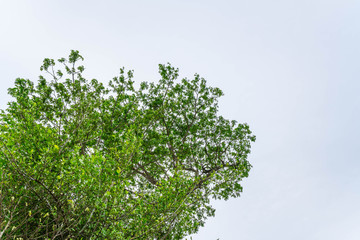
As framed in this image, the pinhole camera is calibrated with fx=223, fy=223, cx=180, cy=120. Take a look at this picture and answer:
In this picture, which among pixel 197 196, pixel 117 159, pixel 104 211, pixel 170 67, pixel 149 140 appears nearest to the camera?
pixel 104 211

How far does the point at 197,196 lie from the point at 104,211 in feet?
11.4

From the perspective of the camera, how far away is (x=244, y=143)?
1628 centimetres

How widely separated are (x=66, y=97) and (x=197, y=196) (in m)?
9.53

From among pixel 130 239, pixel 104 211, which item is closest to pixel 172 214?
pixel 130 239

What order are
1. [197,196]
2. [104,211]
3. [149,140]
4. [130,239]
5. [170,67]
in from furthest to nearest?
[170,67]
[149,140]
[197,196]
[130,239]
[104,211]

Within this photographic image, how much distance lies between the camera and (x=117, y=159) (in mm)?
6863

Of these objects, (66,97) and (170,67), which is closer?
(66,97)

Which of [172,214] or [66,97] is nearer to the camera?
[172,214]

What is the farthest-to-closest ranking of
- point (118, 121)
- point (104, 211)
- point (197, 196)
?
point (118, 121) → point (197, 196) → point (104, 211)

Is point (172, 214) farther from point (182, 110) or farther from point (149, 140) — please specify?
point (182, 110)

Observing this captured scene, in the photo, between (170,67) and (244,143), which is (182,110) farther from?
(244,143)

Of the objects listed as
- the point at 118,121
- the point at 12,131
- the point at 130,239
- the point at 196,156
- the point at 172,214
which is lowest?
the point at 130,239

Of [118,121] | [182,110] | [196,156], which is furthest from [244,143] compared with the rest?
[118,121]

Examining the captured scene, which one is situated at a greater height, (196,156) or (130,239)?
(196,156)
